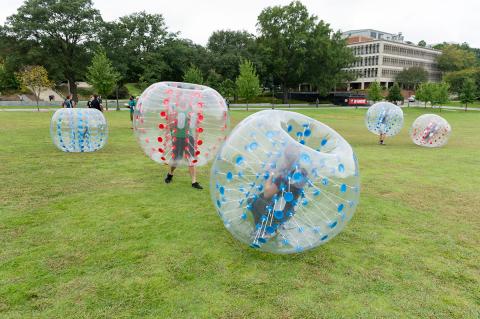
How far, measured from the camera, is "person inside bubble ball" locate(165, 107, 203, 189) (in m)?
6.79

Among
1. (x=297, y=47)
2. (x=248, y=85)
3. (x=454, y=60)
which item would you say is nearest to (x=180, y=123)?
(x=248, y=85)

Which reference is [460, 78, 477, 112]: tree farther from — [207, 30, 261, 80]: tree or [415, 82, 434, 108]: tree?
[207, 30, 261, 80]: tree

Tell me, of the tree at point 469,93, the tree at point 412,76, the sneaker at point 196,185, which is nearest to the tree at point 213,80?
the tree at point 469,93

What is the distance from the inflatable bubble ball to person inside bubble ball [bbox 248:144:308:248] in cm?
311

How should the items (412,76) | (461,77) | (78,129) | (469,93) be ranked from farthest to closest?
(412,76), (461,77), (469,93), (78,129)

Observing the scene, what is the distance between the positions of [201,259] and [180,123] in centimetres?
317

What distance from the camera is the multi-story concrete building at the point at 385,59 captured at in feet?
286

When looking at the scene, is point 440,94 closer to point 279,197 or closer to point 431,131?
point 431,131

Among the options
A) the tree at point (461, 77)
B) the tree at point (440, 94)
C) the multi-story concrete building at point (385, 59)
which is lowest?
the tree at point (440, 94)

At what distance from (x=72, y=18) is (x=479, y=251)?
49.7 metres

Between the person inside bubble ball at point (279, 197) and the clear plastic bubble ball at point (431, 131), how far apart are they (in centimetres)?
1289

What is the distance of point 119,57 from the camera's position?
148 ft

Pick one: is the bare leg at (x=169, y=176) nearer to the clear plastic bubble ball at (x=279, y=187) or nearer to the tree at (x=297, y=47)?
the clear plastic bubble ball at (x=279, y=187)

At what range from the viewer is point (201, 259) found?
4.39 m
